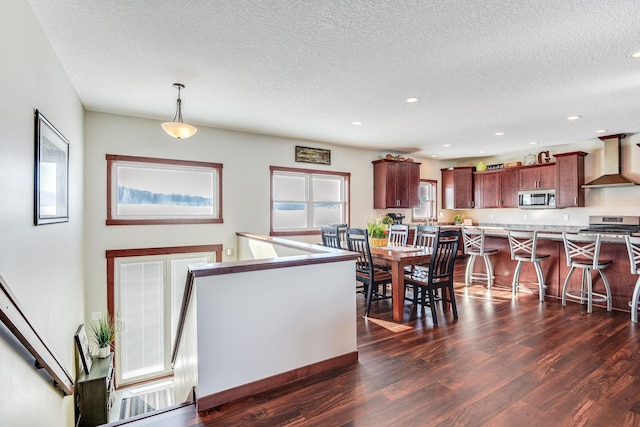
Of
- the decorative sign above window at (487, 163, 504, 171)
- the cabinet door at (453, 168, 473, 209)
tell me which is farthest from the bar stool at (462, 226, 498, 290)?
the decorative sign above window at (487, 163, 504, 171)

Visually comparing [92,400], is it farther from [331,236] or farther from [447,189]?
[447,189]

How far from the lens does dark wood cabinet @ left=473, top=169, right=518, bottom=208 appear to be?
7.20 m

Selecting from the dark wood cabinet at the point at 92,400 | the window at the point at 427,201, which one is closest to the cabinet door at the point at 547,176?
the window at the point at 427,201

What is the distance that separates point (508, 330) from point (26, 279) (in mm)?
4252

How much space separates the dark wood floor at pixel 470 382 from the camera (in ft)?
6.54

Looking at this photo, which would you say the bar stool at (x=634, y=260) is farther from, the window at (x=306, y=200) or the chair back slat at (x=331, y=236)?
the window at (x=306, y=200)

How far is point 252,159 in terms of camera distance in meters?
5.47

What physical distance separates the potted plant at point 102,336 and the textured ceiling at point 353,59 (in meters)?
2.79

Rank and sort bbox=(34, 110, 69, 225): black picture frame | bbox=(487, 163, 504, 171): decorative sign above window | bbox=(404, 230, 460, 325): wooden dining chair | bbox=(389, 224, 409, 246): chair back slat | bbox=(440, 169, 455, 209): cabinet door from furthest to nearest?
1. bbox=(440, 169, 455, 209): cabinet door
2. bbox=(487, 163, 504, 171): decorative sign above window
3. bbox=(389, 224, 409, 246): chair back slat
4. bbox=(404, 230, 460, 325): wooden dining chair
5. bbox=(34, 110, 69, 225): black picture frame

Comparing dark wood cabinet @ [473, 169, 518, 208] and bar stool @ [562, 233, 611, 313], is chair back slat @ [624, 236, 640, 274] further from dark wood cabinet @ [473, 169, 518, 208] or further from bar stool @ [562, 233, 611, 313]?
dark wood cabinet @ [473, 169, 518, 208]

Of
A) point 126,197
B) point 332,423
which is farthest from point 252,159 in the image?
point 332,423

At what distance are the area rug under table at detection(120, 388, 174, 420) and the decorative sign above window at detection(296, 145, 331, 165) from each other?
4205 millimetres

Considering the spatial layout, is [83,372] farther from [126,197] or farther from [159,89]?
[159,89]

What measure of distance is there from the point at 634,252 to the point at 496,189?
12.9 feet
